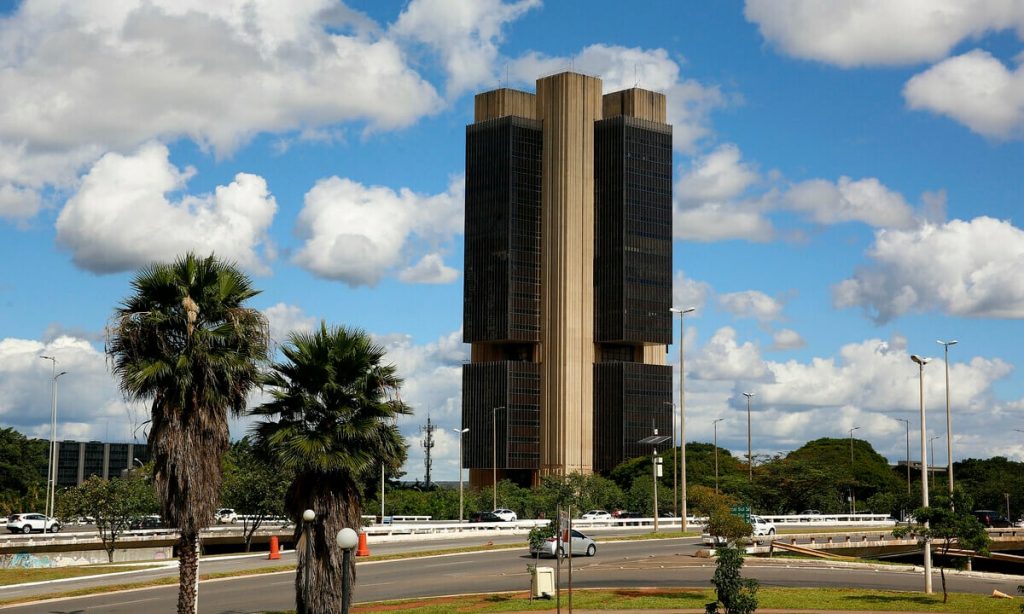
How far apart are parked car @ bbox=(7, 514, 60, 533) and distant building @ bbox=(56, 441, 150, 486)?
227 feet

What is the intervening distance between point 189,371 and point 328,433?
4.07 m

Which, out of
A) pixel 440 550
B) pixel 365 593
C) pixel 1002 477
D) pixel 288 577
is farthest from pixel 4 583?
pixel 1002 477

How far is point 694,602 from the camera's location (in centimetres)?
3841

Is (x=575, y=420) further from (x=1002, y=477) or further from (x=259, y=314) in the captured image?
(x=259, y=314)

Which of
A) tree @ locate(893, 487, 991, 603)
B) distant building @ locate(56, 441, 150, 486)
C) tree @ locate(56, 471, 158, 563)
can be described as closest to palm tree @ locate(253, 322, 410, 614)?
tree @ locate(893, 487, 991, 603)

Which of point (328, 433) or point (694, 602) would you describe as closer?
point (328, 433)

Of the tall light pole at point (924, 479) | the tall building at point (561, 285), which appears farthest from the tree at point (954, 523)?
the tall building at point (561, 285)

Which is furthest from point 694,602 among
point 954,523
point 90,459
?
point 90,459

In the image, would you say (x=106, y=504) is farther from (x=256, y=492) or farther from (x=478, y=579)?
(x=478, y=579)

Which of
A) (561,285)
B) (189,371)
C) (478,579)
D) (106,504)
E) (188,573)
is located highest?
(561,285)

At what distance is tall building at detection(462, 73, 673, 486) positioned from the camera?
16200 centimetres

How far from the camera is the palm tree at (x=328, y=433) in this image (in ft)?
102

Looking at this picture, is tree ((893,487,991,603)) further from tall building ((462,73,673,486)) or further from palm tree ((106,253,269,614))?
tall building ((462,73,673,486))

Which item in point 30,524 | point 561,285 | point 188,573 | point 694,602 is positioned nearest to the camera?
point 188,573
